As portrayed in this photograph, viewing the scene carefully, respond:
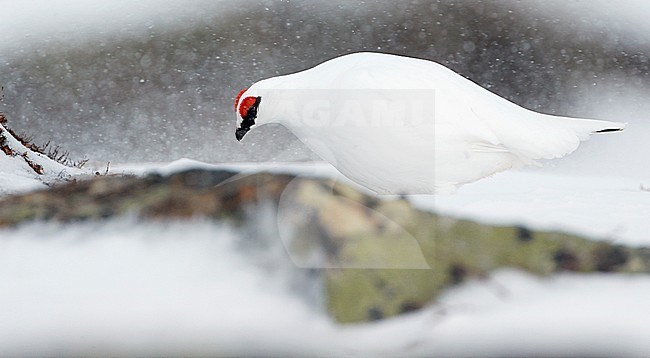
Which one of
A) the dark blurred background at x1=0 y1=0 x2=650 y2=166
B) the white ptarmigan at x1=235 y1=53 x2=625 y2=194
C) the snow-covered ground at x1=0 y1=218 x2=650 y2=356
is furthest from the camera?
the dark blurred background at x1=0 y1=0 x2=650 y2=166

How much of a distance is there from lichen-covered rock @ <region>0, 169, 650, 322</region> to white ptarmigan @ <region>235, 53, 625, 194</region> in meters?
0.24

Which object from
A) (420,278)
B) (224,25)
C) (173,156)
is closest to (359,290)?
(420,278)

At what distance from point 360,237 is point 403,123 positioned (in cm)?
29

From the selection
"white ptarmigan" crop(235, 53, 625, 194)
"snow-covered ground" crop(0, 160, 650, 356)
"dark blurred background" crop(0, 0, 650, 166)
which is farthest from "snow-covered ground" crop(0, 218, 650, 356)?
"dark blurred background" crop(0, 0, 650, 166)

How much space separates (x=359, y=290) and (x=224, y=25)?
141 cm

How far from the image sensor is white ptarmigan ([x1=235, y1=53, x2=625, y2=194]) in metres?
0.73

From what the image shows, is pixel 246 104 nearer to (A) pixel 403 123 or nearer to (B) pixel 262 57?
(A) pixel 403 123

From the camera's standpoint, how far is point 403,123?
73 centimetres

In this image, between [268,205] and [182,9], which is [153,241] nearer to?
[268,205]

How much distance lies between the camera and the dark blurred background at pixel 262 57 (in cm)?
172

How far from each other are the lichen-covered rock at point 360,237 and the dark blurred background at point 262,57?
1.21 m

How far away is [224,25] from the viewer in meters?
1.76

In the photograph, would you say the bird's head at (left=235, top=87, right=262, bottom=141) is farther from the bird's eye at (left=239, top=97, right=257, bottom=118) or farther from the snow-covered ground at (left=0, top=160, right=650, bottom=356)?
the snow-covered ground at (left=0, top=160, right=650, bottom=356)

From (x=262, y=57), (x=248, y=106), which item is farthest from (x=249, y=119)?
(x=262, y=57)
